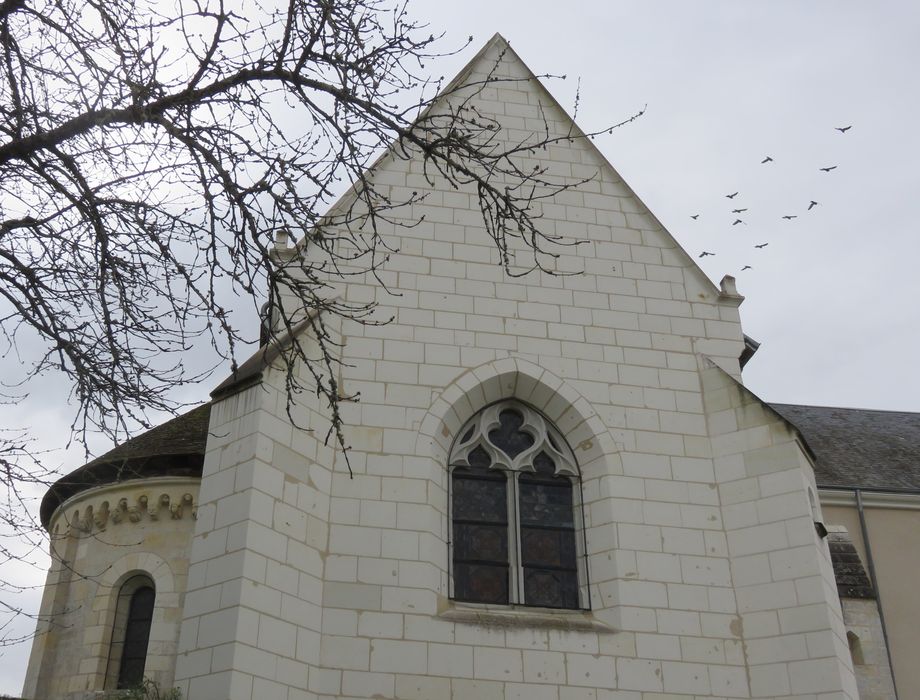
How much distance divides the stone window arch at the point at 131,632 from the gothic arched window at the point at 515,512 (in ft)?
11.6

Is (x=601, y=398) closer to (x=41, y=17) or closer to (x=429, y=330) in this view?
(x=429, y=330)

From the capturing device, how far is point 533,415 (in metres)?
11.1

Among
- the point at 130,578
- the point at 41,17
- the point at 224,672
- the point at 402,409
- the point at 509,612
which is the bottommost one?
the point at 224,672

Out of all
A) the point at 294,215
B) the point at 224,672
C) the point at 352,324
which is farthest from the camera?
the point at 352,324

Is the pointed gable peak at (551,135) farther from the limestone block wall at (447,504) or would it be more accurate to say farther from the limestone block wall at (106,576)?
the limestone block wall at (106,576)

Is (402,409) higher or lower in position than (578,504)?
higher

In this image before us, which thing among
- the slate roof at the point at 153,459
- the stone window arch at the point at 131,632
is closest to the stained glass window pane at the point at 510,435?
the slate roof at the point at 153,459

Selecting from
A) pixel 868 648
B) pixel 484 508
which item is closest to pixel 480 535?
pixel 484 508

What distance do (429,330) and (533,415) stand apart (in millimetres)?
1384

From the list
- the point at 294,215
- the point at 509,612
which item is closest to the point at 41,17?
the point at 294,215

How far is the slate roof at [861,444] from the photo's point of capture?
18766 mm

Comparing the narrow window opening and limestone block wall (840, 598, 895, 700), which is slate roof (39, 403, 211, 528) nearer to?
limestone block wall (840, 598, 895, 700)

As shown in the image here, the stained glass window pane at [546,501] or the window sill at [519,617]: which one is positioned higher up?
the stained glass window pane at [546,501]

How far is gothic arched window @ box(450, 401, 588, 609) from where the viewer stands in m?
10.0
